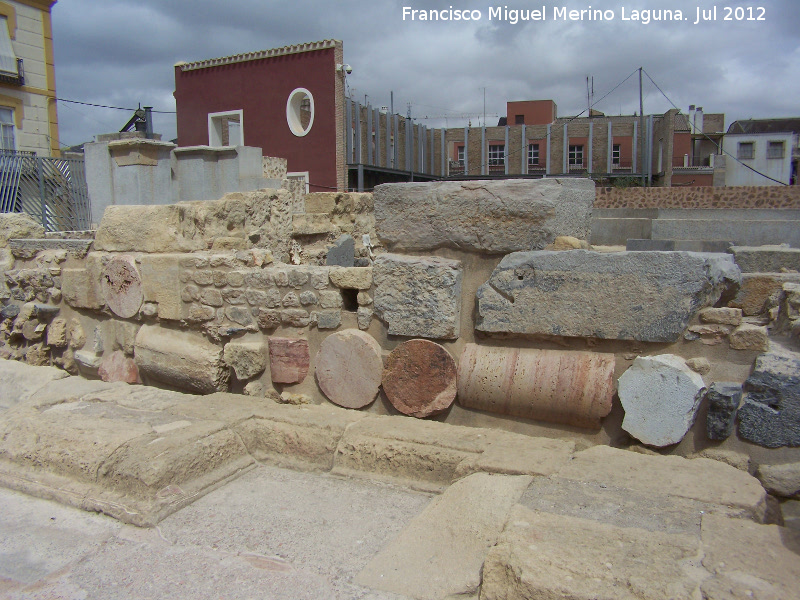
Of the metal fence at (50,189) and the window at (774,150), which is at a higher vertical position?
the window at (774,150)

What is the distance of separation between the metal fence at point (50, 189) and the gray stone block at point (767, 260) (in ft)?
30.3

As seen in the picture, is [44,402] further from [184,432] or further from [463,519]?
[463,519]

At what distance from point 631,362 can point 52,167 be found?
999 cm

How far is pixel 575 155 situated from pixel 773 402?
33.4 metres

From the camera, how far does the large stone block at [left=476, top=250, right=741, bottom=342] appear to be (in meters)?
2.62

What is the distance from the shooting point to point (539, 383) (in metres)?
2.86

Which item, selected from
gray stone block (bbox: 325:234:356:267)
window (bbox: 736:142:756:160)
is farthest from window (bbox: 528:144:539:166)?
gray stone block (bbox: 325:234:356:267)

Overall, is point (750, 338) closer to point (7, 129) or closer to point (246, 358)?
point (246, 358)

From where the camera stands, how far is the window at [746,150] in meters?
33.1

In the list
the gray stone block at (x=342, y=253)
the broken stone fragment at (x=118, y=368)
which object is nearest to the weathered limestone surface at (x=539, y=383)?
the broken stone fragment at (x=118, y=368)

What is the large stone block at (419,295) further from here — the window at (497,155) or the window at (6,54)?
the window at (497,155)

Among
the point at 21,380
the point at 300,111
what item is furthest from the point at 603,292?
the point at 300,111

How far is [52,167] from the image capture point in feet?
32.3

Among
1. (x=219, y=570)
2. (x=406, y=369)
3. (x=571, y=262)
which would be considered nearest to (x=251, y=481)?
(x=219, y=570)
